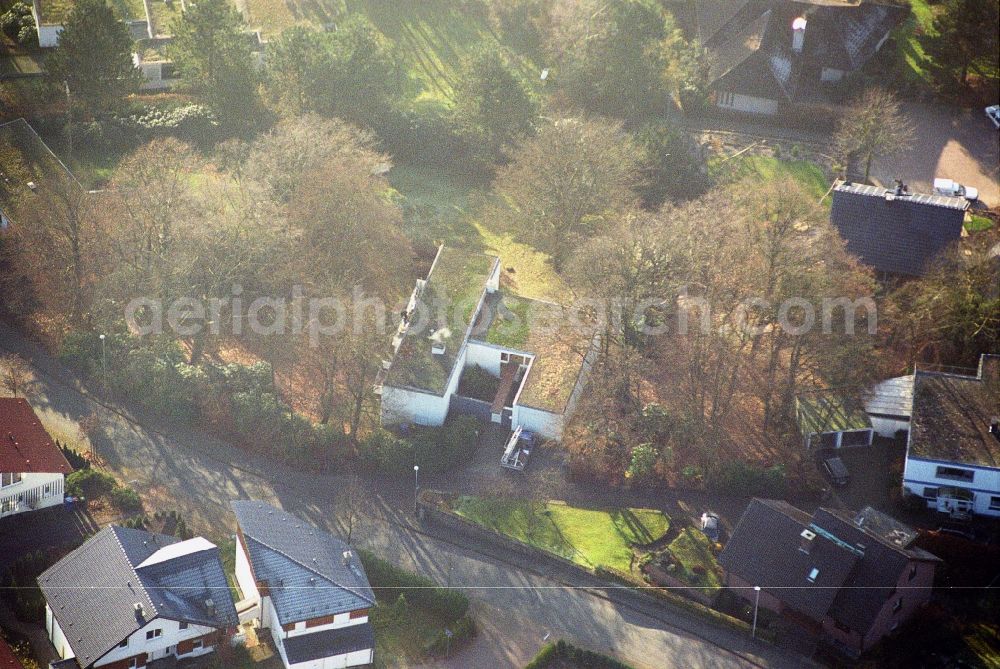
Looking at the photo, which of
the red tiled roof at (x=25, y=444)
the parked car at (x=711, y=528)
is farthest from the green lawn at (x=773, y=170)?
the red tiled roof at (x=25, y=444)

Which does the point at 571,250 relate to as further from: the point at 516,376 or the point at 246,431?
the point at 246,431

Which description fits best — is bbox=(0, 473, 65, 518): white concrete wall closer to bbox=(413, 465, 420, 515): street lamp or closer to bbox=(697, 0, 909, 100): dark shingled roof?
bbox=(413, 465, 420, 515): street lamp

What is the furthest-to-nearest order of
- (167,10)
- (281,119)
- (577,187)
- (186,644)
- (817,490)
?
1. (167,10)
2. (281,119)
3. (577,187)
4. (817,490)
5. (186,644)

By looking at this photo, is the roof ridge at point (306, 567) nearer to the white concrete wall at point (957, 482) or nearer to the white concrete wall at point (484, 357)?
the white concrete wall at point (484, 357)

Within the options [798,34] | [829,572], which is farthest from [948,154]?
[829,572]

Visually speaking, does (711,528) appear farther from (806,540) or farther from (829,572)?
(829,572)

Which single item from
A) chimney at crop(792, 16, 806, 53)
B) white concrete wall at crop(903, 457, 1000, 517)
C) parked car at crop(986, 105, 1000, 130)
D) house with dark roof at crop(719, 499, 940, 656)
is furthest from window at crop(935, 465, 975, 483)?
chimney at crop(792, 16, 806, 53)

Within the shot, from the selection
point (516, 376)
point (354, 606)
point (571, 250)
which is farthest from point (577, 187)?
point (354, 606)
